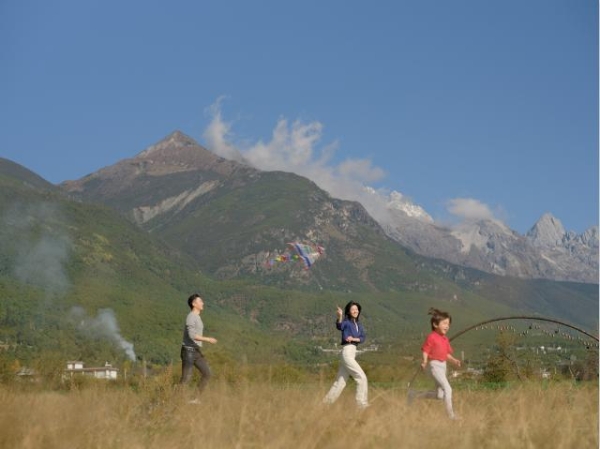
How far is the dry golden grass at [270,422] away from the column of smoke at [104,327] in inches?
6511

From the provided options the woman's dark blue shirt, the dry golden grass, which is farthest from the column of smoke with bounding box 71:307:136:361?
the dry golden grass

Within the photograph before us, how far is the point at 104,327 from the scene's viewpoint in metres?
188

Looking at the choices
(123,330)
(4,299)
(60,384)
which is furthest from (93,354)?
(60,384)

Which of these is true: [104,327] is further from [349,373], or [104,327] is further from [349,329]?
[349,373]

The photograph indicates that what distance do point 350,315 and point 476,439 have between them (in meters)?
5.45

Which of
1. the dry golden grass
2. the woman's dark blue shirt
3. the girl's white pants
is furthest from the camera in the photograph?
the woman's dark blue shirt

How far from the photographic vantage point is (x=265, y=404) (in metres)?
10.2

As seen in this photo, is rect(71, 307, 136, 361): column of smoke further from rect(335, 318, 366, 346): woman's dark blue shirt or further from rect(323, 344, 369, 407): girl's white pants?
rect(323, 344, 369, 407): girl's white pants

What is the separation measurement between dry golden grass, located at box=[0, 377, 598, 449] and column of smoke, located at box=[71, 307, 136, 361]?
165380 millimetres

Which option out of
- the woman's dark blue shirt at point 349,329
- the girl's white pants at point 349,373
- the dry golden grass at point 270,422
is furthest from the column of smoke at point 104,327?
the dry golden grass at point 270,422

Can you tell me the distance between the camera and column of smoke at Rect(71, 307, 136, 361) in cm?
17979

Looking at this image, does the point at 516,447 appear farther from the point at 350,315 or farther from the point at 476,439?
the point at 350,315

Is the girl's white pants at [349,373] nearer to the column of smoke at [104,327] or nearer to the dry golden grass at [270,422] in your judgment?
the dry golden grass at [270,422]

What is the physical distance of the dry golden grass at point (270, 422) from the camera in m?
8.62
